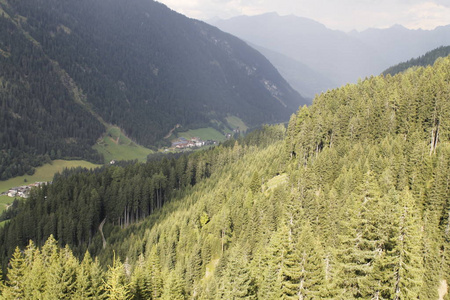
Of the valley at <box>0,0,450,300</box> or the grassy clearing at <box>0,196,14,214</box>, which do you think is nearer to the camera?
the valley at <box>0,0,450,300</box>

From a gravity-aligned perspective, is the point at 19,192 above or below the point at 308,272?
below

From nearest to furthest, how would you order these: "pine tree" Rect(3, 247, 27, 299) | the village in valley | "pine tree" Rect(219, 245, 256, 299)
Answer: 1. "pine tree" Rect(219, 245, 256, 299)
2. "pine tree" Rect(3, 247, 27, 299)
3. the village in valley

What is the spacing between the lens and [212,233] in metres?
83.6

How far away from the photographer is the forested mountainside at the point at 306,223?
2578 centimetres

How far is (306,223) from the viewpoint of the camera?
136 ft

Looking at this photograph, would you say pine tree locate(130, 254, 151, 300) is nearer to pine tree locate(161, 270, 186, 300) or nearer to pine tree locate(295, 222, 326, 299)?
pine tree locate(161, 270, 186, 300)

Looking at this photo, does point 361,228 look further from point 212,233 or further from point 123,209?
point 123,209

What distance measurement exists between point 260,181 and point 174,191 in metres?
54.9

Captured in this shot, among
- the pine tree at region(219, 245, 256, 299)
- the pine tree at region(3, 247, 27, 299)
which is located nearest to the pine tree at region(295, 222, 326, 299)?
the pine tree at region(219, 245, 256, 299)

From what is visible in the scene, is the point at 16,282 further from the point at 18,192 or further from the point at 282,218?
the point at 18,192

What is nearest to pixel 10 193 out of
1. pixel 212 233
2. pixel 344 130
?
pixel 212 233

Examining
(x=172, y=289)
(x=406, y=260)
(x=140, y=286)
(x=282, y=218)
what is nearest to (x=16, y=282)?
(x=140, y=286)

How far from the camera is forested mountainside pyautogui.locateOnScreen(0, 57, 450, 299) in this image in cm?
2578

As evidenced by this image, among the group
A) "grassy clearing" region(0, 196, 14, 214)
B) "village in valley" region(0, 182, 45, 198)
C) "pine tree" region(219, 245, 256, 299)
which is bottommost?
"grassy clearing" region(0, 196, 14, 214)
